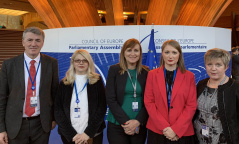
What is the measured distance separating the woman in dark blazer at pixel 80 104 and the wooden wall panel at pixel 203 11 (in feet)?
25.1

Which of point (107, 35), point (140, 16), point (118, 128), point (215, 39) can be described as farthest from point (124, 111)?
point (140, 16)

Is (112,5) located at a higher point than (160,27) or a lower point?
higher

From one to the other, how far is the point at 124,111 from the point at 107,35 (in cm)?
320

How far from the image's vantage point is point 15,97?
7.03ft

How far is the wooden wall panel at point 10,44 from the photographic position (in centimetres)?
1391

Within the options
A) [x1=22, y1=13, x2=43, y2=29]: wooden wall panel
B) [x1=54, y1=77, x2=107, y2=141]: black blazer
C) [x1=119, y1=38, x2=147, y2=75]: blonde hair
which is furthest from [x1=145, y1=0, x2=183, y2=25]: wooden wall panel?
[x1=22, y1=13, x2=43, y2=29]: wooden wall panel

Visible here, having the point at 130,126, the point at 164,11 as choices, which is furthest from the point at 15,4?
the point at 130,126

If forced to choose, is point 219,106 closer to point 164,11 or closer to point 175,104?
point 175,104

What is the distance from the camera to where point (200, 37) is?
5238mm

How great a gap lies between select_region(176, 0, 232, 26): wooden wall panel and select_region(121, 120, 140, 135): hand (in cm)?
765

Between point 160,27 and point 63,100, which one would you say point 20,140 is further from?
point 160,27

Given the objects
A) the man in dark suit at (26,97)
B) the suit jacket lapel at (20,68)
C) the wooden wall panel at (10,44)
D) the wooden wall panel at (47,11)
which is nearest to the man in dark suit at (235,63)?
the man in dark suit at (26,97)

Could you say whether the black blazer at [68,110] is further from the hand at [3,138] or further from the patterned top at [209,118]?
the patterned top at [209,118]

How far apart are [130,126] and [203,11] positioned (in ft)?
26.1
